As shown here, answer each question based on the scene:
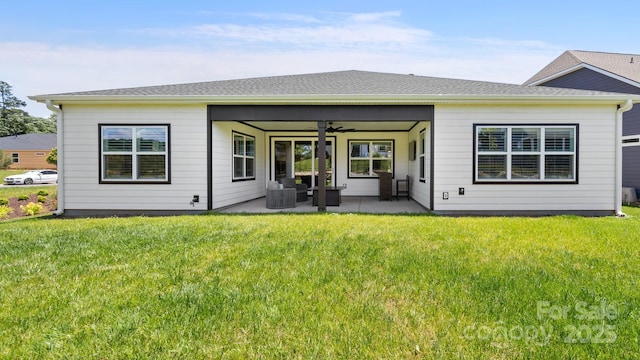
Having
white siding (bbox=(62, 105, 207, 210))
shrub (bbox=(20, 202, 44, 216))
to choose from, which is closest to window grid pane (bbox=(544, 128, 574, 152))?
white siding (bbox=(62, 105, 207, 210))

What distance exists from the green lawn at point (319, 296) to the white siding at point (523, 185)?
107 inches

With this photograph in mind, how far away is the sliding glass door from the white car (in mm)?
20157

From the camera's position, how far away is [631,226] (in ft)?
19.8

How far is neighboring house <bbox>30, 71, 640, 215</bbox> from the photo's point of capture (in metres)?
7.70

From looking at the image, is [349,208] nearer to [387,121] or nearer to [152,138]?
[387,121]

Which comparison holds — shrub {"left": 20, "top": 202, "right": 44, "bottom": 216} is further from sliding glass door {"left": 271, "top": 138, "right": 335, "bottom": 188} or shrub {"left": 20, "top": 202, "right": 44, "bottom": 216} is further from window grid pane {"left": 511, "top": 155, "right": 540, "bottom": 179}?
window grid pane {"left": 511, "top": 155, "right": 540, "bottom": 179}

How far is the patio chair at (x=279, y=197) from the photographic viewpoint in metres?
8.87

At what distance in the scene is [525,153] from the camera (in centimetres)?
782

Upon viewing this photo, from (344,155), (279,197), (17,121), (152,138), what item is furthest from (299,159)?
(17,121)

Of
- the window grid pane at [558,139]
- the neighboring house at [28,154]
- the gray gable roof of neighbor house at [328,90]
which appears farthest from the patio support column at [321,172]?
the neighboring house at [28,154]

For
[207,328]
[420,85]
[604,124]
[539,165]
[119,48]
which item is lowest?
[207,328]

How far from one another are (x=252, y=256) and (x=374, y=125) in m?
8.29

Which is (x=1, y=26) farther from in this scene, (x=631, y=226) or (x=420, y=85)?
(x=631, y=226)

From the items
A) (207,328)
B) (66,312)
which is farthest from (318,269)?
(66,312)
